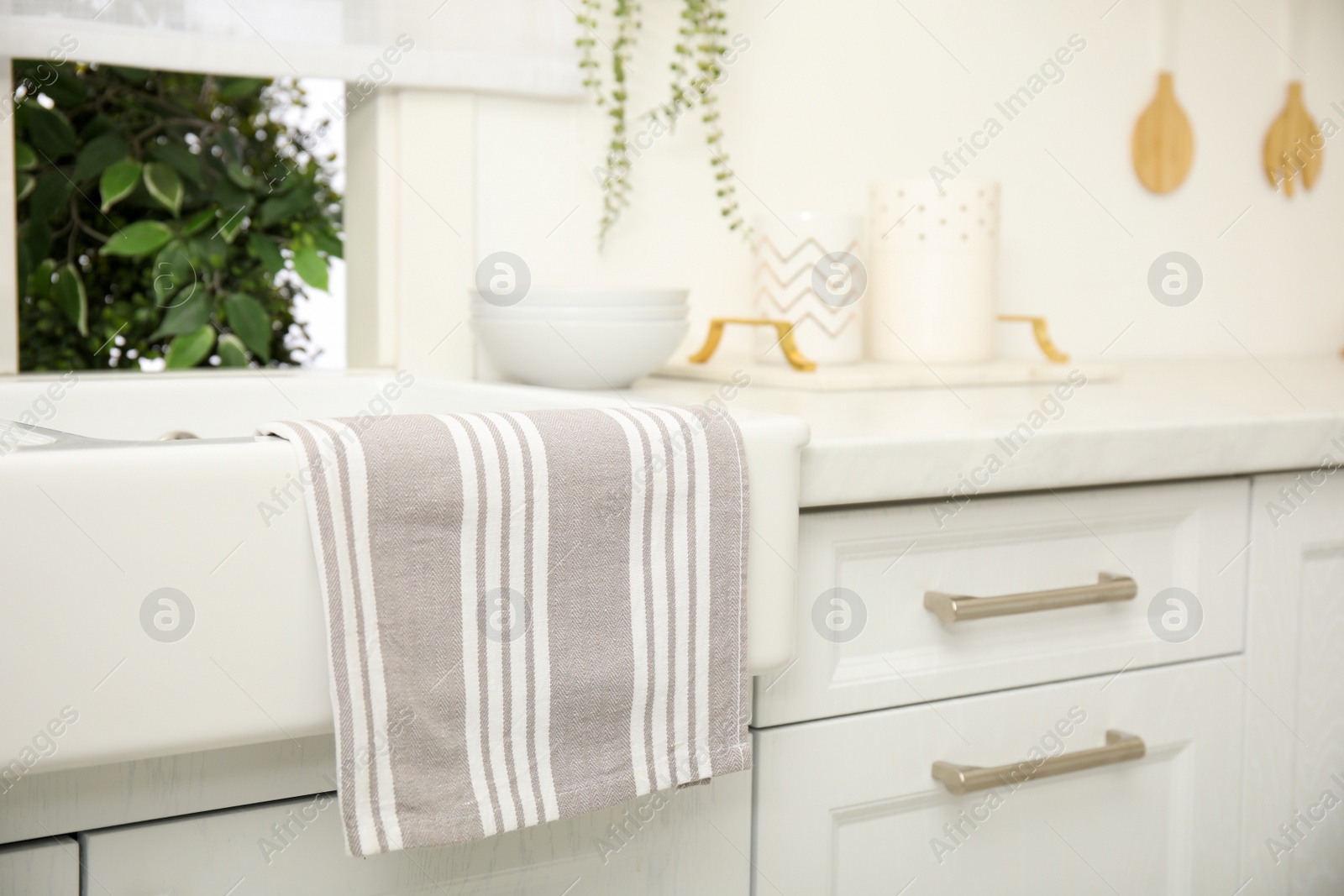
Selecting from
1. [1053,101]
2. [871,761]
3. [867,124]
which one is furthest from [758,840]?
[1053,101]

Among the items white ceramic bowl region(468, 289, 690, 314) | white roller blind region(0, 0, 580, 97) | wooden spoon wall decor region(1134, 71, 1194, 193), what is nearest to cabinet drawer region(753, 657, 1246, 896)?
white ceramic bowl region(468, 289, 690, 314)

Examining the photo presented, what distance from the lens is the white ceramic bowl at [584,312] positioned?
1.10 m

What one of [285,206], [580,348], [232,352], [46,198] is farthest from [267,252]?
[580,348]

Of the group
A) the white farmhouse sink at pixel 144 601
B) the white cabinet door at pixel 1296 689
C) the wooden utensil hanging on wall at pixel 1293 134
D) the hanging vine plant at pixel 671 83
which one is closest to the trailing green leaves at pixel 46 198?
the hanging vine plant at pixel 671 83

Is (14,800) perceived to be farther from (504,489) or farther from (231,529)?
(504,489)

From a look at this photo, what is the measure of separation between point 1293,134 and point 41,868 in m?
1.97

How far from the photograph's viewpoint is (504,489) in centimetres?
65

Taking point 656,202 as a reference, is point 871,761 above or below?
below

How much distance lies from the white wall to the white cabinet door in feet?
2.06

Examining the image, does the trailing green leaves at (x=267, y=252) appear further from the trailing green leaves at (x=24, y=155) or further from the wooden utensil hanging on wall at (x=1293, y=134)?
the wooden utensil hanging on wall at (x=1293, y=134)

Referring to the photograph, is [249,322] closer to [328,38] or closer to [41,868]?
[328,38]

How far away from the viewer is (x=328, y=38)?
1.16 m

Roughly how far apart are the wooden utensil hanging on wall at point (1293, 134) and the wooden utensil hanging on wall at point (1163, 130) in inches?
8.5

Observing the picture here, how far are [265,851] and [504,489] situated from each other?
247mm
